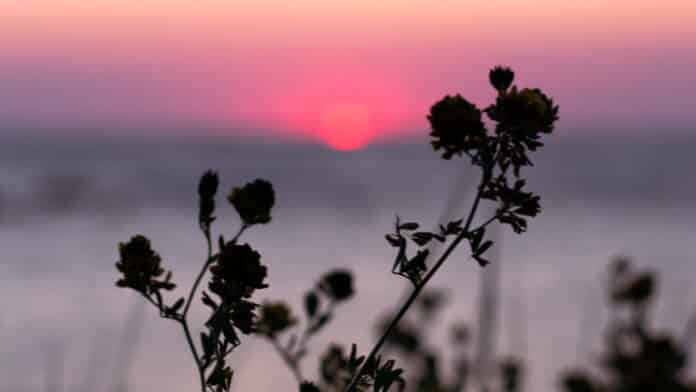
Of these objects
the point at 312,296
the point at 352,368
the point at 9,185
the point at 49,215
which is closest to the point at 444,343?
the point at 312,296

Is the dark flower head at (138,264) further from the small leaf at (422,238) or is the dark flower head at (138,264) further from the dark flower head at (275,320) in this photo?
the dark flower head at (275,320)

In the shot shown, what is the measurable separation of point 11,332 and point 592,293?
14.5ft

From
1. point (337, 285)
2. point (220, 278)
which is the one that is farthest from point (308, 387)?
point (337, 285)

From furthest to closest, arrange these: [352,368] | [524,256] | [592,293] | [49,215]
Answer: [49,215], [524,256], [592,293], [352,368]

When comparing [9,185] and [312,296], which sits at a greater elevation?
[9,185]

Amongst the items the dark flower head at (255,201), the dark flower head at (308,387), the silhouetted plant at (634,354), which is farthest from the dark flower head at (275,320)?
the silhouetted plant at (634,354)

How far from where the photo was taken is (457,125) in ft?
4.52

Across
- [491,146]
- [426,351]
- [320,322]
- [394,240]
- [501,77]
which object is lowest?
[426,351]

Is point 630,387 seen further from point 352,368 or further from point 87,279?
point 87,279

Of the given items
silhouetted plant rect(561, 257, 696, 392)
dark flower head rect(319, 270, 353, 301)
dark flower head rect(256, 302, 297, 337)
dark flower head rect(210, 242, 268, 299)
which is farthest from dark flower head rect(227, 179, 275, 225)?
silhouetted plant rect(561, 257, 696, 392)

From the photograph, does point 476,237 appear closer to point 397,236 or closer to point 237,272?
point 397,236

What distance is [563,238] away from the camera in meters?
11.7

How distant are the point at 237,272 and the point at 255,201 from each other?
0.14 metres

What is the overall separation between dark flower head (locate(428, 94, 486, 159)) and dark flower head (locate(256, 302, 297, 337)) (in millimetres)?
888
